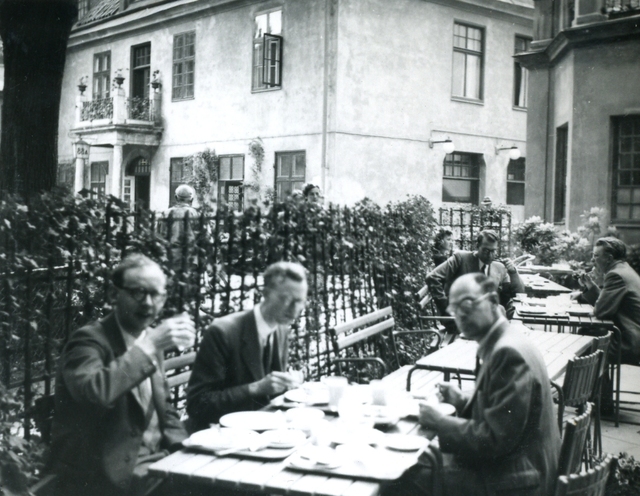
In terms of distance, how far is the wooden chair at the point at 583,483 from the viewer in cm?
233

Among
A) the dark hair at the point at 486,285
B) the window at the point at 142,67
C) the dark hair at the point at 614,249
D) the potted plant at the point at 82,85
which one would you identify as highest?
the window at the point at 142,67

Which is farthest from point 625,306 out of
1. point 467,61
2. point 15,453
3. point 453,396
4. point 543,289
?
point 467,61

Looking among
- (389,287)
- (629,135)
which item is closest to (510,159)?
(629,135)

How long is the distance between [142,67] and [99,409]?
20.9m

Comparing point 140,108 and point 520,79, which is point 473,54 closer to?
point 520,79

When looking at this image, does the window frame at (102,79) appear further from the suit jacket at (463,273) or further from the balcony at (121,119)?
the suit jacket at (463,273)

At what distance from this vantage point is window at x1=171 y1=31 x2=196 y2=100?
21000 millimetres

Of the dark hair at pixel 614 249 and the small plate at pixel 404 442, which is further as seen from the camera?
the dark hair at pixel 614 249

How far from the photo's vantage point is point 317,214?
649cm

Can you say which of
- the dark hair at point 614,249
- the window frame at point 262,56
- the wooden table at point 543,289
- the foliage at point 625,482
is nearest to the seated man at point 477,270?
the wooden table at point 543,289

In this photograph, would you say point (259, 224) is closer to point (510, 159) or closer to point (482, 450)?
point (482, 450)

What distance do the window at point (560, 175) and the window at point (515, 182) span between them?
6.70 metres

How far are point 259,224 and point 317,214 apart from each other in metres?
1.13

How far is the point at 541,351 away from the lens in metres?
5.80
